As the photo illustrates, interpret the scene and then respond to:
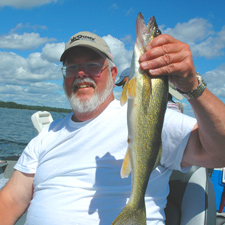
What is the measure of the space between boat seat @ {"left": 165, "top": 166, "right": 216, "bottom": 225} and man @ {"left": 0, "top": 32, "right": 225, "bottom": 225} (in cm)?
26

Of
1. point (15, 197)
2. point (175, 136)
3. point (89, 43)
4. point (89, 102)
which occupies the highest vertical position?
point (89, 43)

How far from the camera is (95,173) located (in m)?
2.26

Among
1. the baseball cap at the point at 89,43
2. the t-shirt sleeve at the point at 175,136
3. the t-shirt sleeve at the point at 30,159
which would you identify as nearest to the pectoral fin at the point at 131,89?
the t-shirt sleeve at the point at 175,136

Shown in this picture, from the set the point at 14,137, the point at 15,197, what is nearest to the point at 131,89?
the point at 15,197

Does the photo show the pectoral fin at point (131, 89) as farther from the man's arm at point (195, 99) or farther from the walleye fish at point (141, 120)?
the man's arm at point (195, 99)

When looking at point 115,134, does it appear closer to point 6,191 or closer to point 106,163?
point 106,163

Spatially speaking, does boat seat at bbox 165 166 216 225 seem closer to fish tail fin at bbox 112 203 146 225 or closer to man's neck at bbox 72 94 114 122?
fish tail fin at bbox 112 203 146 225

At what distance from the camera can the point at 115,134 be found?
2.40 meters

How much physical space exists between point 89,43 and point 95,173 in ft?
5.24

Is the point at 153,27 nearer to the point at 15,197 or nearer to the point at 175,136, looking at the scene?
the point at 175,136

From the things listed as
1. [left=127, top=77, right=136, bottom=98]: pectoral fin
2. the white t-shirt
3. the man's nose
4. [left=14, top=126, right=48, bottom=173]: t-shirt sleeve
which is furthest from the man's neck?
[left=127, top=77, right=136, bottom=98]: pectoral fin

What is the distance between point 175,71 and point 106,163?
1.23 meters

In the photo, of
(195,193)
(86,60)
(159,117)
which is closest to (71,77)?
(86,60)

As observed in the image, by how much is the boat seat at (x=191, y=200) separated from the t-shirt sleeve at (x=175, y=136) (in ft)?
1.50
